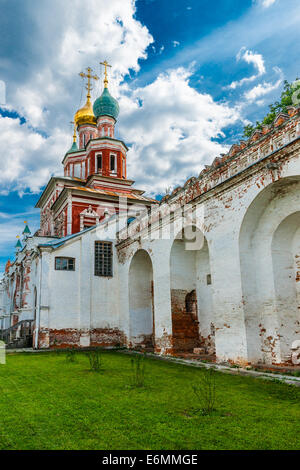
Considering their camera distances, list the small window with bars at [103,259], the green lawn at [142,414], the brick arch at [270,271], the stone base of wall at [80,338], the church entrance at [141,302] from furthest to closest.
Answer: the small window with bars at [103,259]
the church entrance at [141,302]
the stone base of wall at [80,338]
the brick arch at [270,271]
the green lawn at [142,414]

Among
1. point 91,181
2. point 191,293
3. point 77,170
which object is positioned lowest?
point 191,293

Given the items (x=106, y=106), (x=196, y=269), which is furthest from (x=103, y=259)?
(x=106, y=106)

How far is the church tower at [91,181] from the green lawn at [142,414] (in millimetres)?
17306

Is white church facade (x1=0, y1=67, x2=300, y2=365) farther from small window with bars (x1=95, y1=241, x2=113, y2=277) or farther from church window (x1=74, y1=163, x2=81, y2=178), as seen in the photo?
church window (x1=74, y1=163, x2=81, y2=178)

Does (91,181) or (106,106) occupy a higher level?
(106,106)

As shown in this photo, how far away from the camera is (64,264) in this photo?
18.2 metres

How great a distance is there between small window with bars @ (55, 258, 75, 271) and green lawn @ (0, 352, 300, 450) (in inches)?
370

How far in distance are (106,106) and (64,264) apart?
53.2 ft

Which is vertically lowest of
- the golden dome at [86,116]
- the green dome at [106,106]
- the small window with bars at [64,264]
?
the small window with bars at [64,264]

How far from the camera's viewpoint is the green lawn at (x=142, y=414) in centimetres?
425

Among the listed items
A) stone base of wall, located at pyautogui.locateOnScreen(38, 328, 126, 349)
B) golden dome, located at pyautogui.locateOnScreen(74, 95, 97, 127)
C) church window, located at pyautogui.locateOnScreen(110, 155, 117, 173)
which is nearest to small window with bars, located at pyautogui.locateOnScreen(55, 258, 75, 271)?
stone base of wall, located at pyautogui.locateOnScreen(38, 328, 126, 349)

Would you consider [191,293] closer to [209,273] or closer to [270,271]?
[209,273]

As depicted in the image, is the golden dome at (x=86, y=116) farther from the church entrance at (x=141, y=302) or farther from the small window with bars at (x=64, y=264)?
the church entrance at (x=141, y=302)

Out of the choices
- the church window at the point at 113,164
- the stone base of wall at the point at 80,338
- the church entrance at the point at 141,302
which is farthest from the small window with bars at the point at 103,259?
the church window at the point at 113,164
